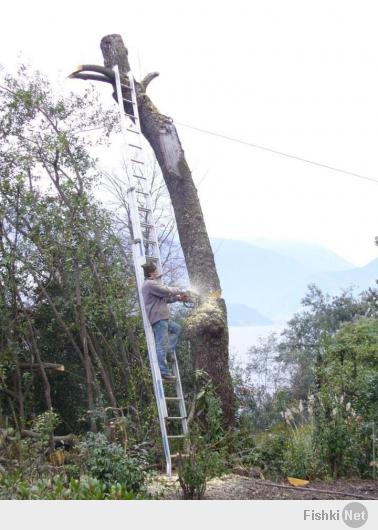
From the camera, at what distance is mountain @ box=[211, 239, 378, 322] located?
13.7 metres

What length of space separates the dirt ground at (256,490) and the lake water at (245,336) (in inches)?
214

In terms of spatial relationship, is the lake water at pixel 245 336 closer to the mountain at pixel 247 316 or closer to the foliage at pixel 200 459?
the mountain at pixel 247 316

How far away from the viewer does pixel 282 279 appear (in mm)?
18312

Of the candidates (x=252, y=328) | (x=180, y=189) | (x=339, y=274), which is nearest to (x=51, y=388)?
(x=180, y=189)

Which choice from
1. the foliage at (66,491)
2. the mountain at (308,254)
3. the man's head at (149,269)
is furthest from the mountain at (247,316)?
the foliage at (66,491)

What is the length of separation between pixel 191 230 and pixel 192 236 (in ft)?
0.17

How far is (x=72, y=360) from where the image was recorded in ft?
26.9

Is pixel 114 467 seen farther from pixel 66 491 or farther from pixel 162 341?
pixel 162 341

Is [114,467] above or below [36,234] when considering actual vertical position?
below

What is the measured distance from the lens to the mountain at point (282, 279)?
13672mm

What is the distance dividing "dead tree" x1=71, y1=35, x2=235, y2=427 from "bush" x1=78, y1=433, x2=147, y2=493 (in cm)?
155

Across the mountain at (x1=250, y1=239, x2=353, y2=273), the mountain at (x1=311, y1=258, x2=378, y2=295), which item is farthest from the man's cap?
the mountain at (x1=250, y1=239, x2=353, y2=273)

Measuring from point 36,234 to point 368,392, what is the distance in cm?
359
